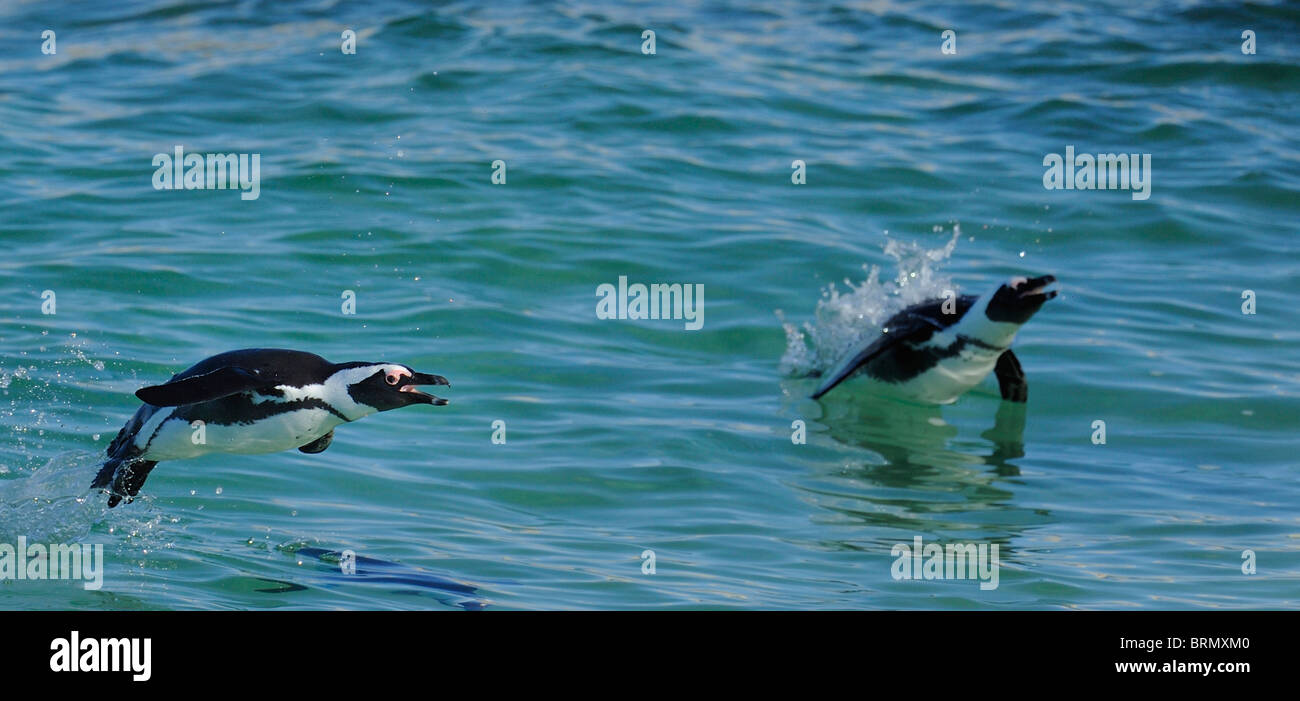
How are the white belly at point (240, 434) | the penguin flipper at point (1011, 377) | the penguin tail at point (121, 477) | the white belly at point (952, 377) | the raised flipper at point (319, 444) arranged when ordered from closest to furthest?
the white belly at point (240, 434) < the raised flipper at point (319, 444) < the penguin tail at point (121, 477) < the white belly at point (952, 377) < the penguin flipper at point (1011, 377)

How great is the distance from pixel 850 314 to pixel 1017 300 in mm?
2006

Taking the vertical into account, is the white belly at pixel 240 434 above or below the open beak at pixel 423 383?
below

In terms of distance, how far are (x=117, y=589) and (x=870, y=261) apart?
823 cm

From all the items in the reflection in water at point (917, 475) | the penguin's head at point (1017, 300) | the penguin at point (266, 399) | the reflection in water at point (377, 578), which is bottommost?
the reflection in water at point (377, 578)

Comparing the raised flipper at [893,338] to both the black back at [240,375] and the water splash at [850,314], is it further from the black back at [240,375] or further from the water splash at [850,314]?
the black back at [240,375]

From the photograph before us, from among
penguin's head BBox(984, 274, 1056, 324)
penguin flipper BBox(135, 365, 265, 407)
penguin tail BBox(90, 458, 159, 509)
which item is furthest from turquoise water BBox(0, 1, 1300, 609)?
penguin flipper BBox(135, 365, 265, 407)

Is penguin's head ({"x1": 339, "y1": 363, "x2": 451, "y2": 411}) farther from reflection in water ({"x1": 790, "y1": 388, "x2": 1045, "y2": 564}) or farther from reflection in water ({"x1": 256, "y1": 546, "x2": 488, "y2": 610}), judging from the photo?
reflection in water ({"x1": 790, "y1": 388, "x2": 1045, "y2": 564})

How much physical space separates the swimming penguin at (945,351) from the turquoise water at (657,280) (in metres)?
A: 0.29

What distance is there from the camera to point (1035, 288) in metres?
9.91

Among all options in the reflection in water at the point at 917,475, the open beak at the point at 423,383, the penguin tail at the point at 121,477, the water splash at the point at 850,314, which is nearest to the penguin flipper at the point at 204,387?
the open beak at the point at 423,383

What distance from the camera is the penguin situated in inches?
232

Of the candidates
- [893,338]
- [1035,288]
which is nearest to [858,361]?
[893,338]

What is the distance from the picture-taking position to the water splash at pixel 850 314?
11594 millimetres

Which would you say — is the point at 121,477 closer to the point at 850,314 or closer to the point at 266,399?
the point at 266,399
